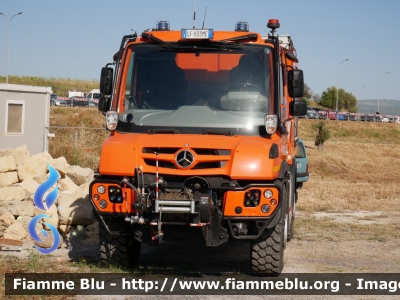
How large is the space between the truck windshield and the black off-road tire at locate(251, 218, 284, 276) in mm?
1235

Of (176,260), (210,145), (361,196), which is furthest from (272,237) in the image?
(361,196)

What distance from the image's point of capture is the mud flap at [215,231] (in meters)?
7.49

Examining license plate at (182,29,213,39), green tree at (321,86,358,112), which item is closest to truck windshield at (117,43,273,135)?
license plate at (182,29,213,39)

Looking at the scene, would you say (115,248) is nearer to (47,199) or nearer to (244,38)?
(47,199)

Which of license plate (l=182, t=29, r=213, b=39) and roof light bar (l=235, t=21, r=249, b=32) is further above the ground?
roof light bar (l=235, t=21, r=249, b=32)

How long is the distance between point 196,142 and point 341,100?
102888 mm

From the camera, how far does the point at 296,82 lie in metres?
8.47

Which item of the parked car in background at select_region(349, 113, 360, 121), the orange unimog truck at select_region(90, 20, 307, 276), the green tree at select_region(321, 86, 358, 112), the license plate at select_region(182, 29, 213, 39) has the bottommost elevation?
the orange unimog truck at select_region(90, 20, 307, 276)

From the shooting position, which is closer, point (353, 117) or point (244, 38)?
point (244, 38)

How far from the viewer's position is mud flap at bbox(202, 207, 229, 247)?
7493 mm

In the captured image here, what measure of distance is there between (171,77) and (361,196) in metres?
12.1

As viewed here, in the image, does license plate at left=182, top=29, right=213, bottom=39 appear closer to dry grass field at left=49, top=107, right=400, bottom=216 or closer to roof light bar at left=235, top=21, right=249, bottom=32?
roof light bar at left=235, top=21, right=249, bottom=32

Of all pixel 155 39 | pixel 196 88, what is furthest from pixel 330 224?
pixel 155 39

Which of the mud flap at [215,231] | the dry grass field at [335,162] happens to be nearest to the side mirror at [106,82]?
the mud flap at [215,231]
